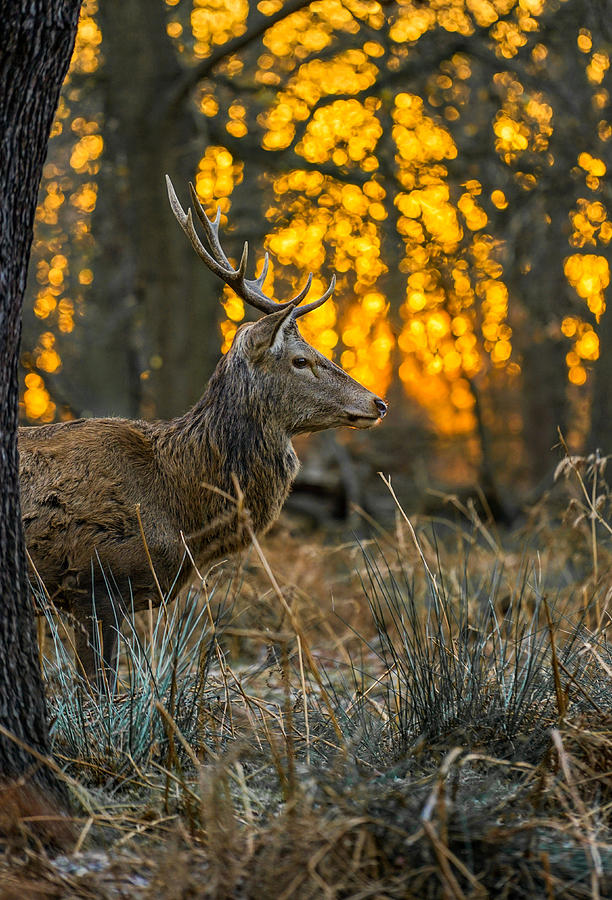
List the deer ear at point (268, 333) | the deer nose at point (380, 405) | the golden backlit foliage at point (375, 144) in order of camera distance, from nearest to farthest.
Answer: the deer ear at point (268, 333)
the deer nose at point (380, 405)
the golden backlit foliage at point (375, 144)

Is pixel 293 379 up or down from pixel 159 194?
down

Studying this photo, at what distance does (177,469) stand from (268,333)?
2.64 ft

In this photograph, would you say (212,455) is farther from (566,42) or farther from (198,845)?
(566,42)

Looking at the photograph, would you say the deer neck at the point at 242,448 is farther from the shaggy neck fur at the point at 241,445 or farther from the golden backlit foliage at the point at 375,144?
the golden backlit foliage at the point at 375,144

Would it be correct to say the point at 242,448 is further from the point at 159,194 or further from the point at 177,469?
the point at 159,194

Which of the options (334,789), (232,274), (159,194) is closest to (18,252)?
(334,789)

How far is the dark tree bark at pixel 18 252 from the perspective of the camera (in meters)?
2.76

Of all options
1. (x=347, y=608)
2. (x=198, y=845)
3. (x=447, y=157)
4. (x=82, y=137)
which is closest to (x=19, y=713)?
(x=198, y=845)

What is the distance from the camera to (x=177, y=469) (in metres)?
4.80

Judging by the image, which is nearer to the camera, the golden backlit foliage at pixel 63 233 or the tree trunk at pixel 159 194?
the tree trunk at pixel 159 194

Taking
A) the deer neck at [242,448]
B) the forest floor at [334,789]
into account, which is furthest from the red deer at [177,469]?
the forest floor at [334,789]

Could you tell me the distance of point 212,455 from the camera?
4.85 m

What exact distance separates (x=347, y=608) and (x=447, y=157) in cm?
581

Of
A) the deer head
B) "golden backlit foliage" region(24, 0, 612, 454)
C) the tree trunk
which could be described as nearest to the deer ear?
the deer head
